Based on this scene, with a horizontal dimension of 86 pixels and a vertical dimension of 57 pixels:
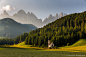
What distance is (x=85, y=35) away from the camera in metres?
199

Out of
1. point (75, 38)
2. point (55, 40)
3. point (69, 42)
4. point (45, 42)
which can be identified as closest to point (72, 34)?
point (75, 38)

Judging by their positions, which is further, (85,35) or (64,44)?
(85,35)

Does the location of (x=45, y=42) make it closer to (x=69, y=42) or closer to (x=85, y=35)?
(x=69, y=42)

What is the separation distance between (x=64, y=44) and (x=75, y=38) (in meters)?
30.6

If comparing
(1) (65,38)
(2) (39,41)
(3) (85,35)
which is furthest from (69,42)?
(2) (39,41)

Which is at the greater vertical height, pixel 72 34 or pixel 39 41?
pixel 72 34

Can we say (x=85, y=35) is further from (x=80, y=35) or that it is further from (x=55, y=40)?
(x=55, y=40)

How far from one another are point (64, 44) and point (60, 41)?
29.4ft

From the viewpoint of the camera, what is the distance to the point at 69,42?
18262 centimetres

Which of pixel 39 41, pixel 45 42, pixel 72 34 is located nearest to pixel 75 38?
pixel 72 34

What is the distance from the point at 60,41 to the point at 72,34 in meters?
33.3

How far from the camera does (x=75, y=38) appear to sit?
193 m

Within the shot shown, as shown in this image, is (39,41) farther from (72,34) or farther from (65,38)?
(72,34)

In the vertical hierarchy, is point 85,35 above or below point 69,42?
above
